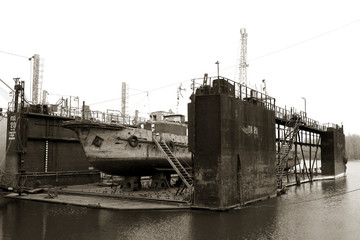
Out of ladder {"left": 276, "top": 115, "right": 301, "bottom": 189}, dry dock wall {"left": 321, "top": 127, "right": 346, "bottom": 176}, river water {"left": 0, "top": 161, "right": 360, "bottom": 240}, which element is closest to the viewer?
river water {"left": 0, "top": 161, "right": 360, "bottom": 240}

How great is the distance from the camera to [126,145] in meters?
23.3

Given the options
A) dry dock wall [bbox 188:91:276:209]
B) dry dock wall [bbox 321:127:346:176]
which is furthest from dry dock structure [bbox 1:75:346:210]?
dry dock wall [bbox 321:127:346:176]

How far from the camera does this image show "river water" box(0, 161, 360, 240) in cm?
1288

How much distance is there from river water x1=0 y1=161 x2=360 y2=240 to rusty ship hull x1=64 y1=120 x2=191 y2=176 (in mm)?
4423

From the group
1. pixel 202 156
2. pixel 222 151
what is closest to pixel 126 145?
pixel 202 156

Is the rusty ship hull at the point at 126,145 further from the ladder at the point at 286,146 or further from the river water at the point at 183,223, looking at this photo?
the ladder at the point at 286,146

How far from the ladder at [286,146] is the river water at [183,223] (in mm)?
6251

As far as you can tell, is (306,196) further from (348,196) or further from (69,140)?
(69,140)

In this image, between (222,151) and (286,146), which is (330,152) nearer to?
(286,146)

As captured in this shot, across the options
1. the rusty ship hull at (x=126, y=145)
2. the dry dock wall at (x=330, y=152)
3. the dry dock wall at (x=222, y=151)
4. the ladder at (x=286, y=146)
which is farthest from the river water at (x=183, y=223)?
the dry dock wall at (x=330, y=152)

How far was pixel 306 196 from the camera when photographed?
24.5 meters

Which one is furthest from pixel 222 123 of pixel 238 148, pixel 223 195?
pixel 223 195

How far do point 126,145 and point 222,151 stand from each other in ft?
27.6

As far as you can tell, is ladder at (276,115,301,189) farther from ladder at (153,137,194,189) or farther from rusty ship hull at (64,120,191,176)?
rusty ship hull at (64,120,191,176)
